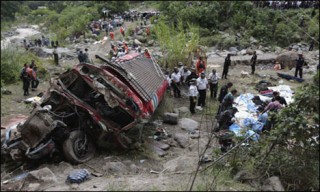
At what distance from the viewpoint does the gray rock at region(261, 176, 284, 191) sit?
5020mm

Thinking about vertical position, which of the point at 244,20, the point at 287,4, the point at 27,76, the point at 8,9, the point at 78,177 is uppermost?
the point at 287,4

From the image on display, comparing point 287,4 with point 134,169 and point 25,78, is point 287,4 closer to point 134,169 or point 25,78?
point 25,78

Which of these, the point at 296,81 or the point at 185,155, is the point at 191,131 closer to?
the point at 185,155

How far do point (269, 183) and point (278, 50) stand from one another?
16164 mm

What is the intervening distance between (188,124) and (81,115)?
3454 millimetres

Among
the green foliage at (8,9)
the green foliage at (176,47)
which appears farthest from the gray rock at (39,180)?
the green foliage at (8,9)

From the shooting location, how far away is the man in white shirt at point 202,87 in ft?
35.2

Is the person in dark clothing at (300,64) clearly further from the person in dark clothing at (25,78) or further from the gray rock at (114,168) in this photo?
the person in dark clothing at (25,78)

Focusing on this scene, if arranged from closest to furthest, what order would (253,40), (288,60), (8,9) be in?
(288,60)
(253,40)
(8,9)

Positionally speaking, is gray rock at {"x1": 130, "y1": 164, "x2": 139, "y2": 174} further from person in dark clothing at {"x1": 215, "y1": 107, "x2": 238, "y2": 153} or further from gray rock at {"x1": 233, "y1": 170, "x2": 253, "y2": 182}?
gray rock at {"x1": 233, "y1": 170, "x2": 253, "y2": 182}

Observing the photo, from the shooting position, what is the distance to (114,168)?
6738 mm

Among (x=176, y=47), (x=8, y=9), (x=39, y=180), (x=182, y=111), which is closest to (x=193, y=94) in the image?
(x=182, y=111)

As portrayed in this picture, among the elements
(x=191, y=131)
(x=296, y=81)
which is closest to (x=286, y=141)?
(x=191, y=131)

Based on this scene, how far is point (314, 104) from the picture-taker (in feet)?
17.2
